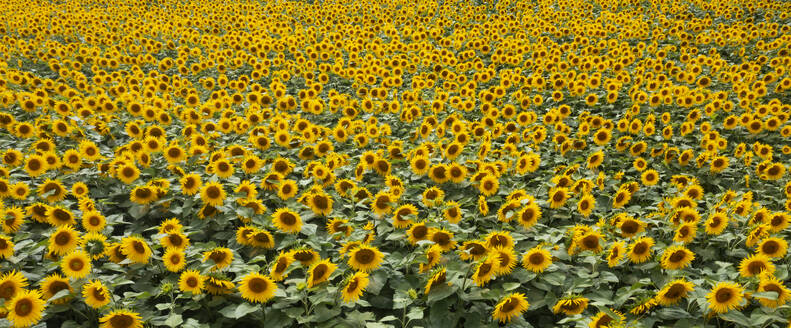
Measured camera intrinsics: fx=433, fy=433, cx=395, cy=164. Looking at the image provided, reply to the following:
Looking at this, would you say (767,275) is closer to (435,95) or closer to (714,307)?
(714,307)

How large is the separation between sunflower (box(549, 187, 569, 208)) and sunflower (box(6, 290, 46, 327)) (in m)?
4.52

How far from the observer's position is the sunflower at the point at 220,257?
10.9 ft

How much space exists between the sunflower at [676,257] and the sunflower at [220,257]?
3.52 m

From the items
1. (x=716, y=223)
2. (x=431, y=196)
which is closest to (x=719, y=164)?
(x=716, y=223)

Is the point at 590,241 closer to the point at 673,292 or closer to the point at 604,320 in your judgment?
the point at 673,292

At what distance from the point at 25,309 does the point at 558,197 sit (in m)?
4.66

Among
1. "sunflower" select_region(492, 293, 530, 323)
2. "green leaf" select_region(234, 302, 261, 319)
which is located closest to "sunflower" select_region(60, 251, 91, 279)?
"green leaf" select_region(234, 302, 261, 319)

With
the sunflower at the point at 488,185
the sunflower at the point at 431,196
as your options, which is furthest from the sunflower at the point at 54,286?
the sunflower at the point at 488,185

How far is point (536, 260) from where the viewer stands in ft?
11.3

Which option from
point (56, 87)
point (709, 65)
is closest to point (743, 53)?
point (709, 65)

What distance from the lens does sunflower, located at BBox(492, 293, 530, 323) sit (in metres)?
2.96

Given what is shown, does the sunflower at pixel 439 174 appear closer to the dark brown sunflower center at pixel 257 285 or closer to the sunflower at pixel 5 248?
the dark brown sunflower center at pixel 257 285

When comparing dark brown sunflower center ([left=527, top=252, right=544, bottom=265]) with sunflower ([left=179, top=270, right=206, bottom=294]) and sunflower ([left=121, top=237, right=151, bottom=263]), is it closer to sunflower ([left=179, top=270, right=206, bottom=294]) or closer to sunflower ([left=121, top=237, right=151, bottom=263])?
sunflower ([left=179, top=270, right=206, bottom=294])

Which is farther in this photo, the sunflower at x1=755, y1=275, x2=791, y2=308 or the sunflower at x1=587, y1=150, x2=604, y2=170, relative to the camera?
the sunflower at x1=587, y1=150, x2=604, y2=170
